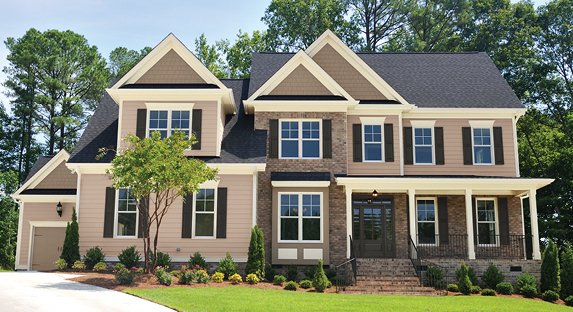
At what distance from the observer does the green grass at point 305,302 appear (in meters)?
12.8

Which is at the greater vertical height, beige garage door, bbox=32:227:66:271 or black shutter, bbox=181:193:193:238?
black shutter, bbox=181:193:193:238

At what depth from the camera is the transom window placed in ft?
70.4

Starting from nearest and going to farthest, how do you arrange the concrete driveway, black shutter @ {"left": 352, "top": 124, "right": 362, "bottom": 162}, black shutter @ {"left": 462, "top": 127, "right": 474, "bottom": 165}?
1. the concrete driveway
2. black shutter @ {"left": 352, "top": 124, "right": 362, "bottom": 162}
3. black shutter @ {"left": 462, "top": 127, "right": 474, "bottom": 165}

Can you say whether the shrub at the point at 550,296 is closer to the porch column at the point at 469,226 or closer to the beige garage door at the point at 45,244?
the porch column at the point at 469,226

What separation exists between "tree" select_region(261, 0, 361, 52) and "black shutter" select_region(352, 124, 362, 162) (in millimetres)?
19672

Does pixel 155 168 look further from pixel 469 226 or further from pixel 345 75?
pixel 469 226

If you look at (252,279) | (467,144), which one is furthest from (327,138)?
(252,279)

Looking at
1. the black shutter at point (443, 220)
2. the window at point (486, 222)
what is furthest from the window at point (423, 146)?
the window at point (486, 222)

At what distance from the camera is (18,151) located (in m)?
39.2

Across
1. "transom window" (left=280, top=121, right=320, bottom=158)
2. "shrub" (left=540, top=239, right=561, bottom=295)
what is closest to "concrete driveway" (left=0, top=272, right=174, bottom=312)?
"transom window" (left=280, top=121, right=320, bottom=158)

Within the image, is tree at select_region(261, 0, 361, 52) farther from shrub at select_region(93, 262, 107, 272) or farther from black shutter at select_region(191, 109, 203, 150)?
shrub at select_region(93, 262, 107, 272)

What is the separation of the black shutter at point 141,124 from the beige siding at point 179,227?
2.11 m

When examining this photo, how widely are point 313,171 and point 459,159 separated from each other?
6490 millimetres

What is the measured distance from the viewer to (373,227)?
21.3 meters
